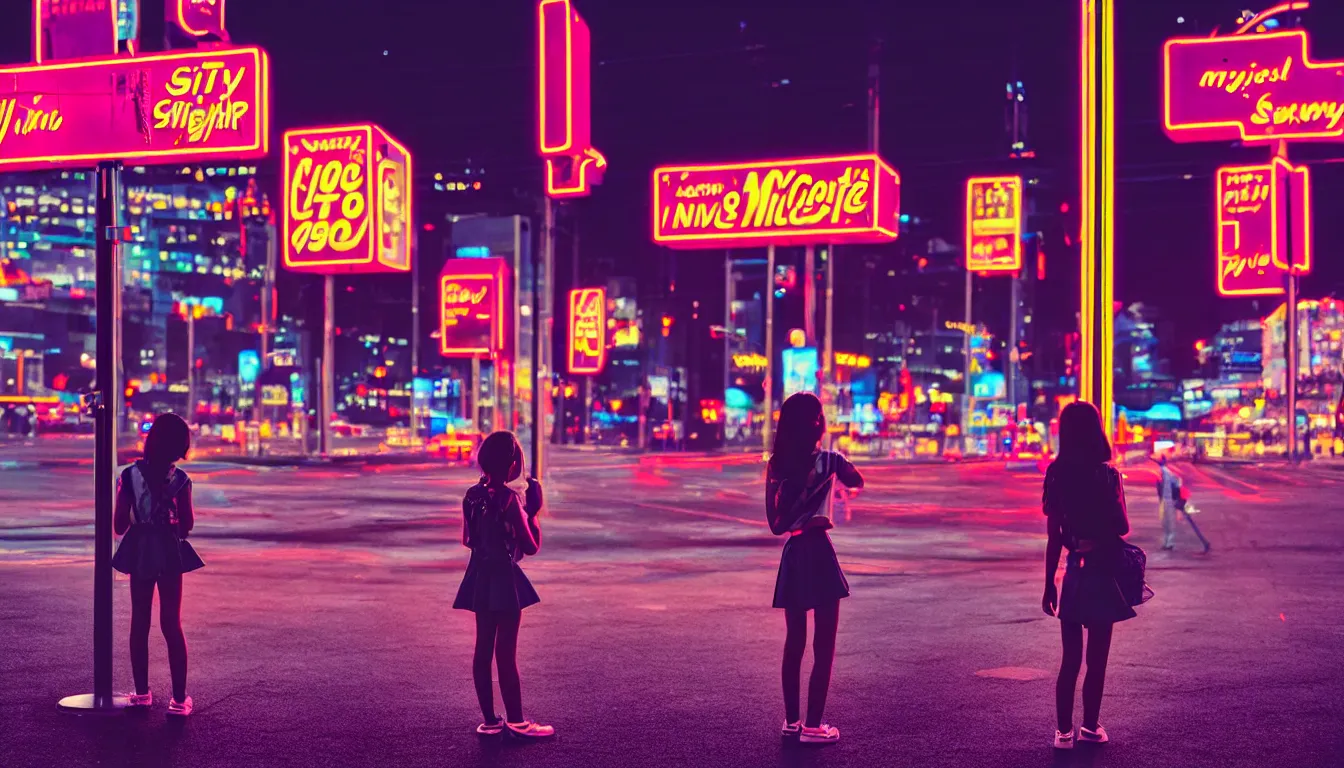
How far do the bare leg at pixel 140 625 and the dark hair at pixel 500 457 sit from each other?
Answer: 216cm

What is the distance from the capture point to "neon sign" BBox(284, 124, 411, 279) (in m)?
29.8

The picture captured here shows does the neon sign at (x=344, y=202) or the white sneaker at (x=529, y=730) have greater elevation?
the neon sign at (x=344, y=202)

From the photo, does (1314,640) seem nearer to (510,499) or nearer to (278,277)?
(510,499)

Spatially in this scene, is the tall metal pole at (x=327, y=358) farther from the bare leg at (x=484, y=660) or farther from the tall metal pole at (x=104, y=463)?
the bare leg at (x=484, y=660)

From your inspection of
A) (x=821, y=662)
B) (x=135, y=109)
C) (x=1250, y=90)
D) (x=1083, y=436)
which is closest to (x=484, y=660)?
(x=821, y=662)

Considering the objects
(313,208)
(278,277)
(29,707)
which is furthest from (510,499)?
A: (278,277)

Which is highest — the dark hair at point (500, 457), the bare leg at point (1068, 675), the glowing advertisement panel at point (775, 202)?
the glowing advertisement panel at point (775, 202)

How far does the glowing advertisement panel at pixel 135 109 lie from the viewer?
9.54 m

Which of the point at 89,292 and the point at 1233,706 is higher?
the point at 89,292

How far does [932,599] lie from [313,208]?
69.2 ft

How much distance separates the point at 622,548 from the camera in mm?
18781

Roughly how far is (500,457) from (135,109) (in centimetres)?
421

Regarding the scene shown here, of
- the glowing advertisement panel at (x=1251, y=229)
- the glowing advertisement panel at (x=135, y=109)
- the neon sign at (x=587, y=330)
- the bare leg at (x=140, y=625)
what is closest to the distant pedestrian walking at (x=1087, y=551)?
the bare leg at (x=140, y=625)

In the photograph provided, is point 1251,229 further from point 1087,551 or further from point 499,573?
point 499,573
